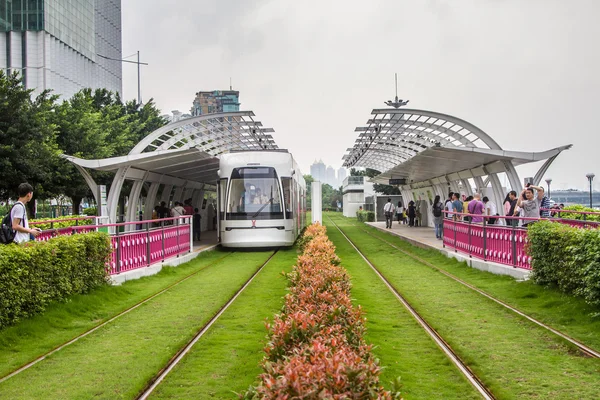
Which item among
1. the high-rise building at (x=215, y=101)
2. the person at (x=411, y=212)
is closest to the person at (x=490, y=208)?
the person at (x=411, y=212)

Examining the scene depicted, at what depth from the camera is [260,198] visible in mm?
20266

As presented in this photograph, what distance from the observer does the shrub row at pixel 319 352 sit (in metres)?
3.45

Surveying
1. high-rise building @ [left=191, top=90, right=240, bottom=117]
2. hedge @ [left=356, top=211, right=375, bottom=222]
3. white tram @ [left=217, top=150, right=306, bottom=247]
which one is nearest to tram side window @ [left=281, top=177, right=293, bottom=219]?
white tram @ [left=217, top=150, right=306, bottom=247]

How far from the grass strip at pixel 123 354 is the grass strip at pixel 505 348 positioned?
11.3 feet

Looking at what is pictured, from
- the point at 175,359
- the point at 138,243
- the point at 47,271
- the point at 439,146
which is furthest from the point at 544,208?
the point at 47,271

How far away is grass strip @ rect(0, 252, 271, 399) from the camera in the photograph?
19.4 ft

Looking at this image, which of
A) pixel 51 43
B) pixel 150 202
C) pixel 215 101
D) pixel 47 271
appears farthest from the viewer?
pixel 215 101

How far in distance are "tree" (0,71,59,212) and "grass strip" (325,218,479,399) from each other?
17376 mm

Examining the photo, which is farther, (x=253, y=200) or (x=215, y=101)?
(x=215, y=101)

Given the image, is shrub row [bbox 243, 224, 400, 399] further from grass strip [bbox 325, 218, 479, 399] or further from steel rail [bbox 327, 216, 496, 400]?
steel rail [bbox 327, 216, 496, 400]

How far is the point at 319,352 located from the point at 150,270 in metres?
11.2

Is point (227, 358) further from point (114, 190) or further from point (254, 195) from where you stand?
point (114, 190)

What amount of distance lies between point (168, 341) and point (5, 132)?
751 inches

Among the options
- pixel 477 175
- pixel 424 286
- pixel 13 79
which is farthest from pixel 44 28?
pixel 424 286
